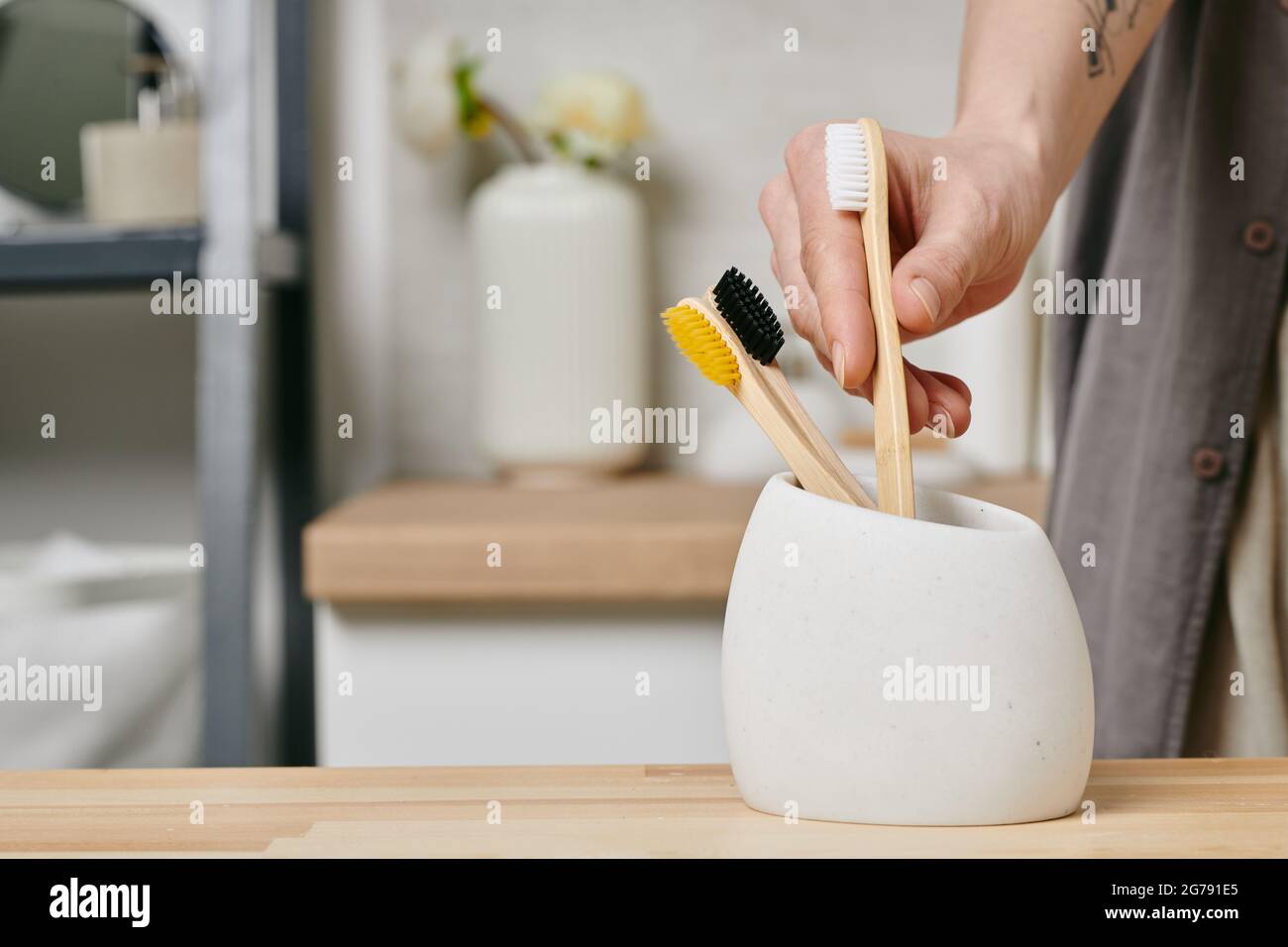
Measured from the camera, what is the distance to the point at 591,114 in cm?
133

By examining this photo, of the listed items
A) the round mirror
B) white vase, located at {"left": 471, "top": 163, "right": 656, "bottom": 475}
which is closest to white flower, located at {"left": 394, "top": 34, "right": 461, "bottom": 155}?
white vase, located at {"left": 471, "top": 163, "right": 656, "bottom": 475}

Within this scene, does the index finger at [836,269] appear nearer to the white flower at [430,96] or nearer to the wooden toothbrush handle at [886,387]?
the wooden toothbrush handle at [886,387]

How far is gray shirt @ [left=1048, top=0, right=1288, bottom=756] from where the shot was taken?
698 millimetres

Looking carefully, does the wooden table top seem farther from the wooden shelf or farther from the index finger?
the wooden shelf

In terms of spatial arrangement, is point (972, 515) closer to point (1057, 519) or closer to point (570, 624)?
point (1057, 519)

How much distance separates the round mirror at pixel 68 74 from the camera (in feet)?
4.45

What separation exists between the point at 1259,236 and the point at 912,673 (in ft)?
1.56

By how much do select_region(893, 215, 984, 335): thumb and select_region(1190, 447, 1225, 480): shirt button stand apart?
13.0 inches

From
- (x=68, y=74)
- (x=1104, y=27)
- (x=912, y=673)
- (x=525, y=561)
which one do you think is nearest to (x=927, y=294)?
(x=912, y=673)

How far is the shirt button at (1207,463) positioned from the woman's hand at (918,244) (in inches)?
9.5

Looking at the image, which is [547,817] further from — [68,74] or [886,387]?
[68,74]

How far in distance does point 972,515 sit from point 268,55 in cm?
124

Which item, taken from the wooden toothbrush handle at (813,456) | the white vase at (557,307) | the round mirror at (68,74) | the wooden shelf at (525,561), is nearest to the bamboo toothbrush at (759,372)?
the wooden toothbrush handle at (813,456)
